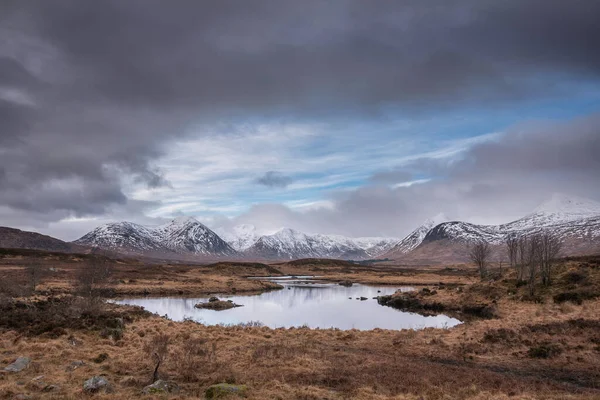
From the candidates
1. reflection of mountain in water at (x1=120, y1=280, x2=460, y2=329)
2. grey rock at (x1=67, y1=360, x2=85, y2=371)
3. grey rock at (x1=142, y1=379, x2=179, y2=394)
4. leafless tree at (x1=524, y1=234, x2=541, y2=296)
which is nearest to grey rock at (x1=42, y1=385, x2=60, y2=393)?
grey rock at (x1=142, y1=379, x2=179, y2=394)

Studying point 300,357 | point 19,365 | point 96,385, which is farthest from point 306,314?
point 96,385

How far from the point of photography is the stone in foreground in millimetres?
14742

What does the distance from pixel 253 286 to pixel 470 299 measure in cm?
5292

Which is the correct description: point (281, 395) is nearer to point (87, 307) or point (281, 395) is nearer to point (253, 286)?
point (87, 307)

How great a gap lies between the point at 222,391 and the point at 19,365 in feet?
30.5

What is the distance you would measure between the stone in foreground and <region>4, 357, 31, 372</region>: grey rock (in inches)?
328

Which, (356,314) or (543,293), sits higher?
A: (543,293)

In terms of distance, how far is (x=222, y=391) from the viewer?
586 inches

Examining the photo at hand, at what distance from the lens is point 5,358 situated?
1881cm

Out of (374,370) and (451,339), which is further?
(451,339)

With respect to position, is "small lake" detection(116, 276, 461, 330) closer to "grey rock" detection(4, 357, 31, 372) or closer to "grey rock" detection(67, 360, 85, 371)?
"grey rock" detection(67, 360, 85, 371)

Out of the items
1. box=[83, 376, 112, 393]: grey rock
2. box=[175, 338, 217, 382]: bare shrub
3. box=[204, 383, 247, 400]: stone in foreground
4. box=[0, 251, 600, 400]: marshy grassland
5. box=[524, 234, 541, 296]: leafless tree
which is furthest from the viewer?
box=[524, 234, 541, 296]: leafless tree

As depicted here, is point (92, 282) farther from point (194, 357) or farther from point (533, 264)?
point (533, 264)

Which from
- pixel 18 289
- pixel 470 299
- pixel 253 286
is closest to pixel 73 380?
pixel 18 289
